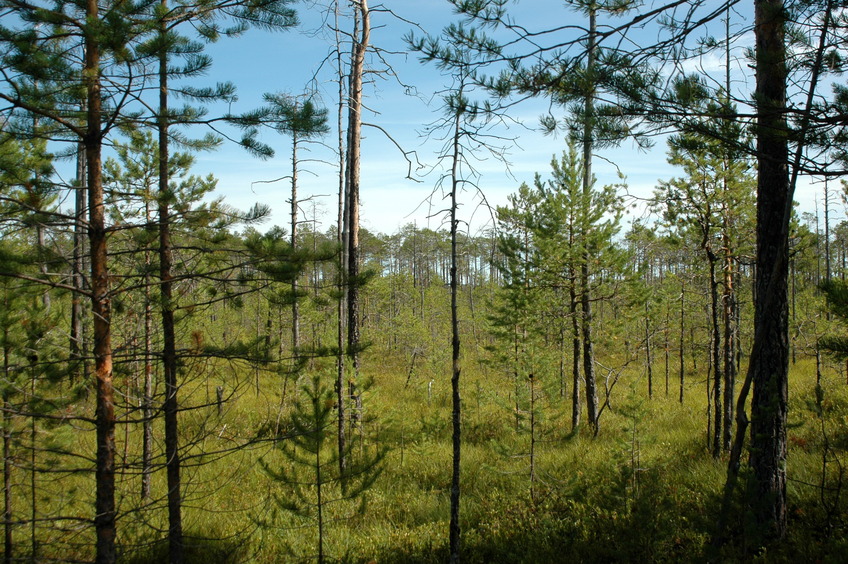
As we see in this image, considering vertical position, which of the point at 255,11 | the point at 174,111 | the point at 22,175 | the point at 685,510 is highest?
the point at 255,11

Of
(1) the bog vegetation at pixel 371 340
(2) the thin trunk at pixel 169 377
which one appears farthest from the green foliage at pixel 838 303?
(2) the thin trunk at pixel 169 377

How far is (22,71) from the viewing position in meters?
3.34

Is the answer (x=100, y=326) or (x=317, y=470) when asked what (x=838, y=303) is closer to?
(x=317, y=470)

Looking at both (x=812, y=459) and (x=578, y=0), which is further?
(x=812, y=459)

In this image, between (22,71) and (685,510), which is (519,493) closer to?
(685,510)

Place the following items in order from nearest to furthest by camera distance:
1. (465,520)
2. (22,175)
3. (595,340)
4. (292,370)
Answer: (22,175)
(292,370)
(465,520)
(595,340)

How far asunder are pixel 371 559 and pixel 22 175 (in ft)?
20.6

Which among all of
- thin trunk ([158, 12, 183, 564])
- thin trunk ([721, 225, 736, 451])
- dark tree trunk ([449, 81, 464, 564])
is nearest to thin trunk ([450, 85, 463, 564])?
dark tree trunk ([449, 81, 464, 564])

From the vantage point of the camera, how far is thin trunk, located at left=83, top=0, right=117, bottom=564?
11.5 ft

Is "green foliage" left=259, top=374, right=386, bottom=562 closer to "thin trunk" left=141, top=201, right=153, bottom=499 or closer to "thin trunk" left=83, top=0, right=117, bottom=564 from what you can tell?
"thin trunk" left=141, top=201, right=153, bottom=499

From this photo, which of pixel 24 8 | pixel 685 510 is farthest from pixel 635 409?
pixel 24 8

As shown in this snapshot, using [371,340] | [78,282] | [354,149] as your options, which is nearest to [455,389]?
[371,340]

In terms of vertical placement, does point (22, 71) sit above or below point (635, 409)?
above

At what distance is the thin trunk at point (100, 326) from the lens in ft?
11.5
